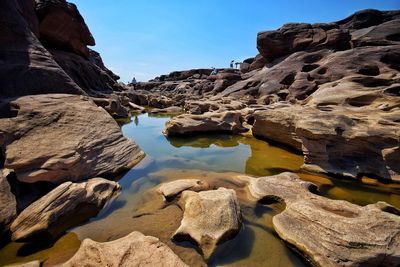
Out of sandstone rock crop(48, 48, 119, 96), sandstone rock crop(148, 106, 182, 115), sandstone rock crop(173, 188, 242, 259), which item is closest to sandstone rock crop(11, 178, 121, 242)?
sandstone rock crop(173, 188, 242, 259)

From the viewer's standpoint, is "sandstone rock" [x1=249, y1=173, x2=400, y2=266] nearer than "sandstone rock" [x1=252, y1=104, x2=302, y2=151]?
Yes

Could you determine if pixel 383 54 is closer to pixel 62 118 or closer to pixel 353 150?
pixel 353 150

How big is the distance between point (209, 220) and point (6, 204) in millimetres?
3628

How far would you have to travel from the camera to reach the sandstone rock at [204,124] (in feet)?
38.3

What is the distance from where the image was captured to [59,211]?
419 cm

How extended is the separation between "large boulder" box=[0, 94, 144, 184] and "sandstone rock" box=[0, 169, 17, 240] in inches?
9.1

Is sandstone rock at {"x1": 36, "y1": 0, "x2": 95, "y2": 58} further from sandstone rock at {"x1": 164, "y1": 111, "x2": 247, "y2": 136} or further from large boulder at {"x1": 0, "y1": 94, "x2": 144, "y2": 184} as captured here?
large boulder at {"x1": 0, "y1": 94, "x2": 144, "y2": 184}

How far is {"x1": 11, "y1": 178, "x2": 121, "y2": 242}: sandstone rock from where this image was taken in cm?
385

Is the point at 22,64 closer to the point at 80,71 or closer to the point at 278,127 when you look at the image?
the point at 278,127

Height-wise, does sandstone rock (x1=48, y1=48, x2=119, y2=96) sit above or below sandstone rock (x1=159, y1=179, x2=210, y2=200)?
above

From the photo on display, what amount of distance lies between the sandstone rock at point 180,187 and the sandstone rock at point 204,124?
6225 millimetres

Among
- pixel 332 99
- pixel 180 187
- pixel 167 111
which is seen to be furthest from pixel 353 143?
pixel 167 111

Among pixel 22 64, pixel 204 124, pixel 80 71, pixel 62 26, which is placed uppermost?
pixel 62 26

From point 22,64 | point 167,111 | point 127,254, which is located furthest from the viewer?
point 167,111
